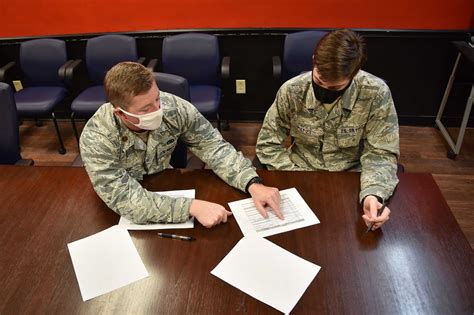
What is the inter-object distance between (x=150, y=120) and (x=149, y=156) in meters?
0.19

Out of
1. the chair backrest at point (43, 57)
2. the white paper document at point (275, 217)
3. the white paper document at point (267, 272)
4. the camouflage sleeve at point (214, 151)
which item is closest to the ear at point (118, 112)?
the camouflage sleeve at point (214, 151)

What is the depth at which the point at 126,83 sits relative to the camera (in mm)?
1206

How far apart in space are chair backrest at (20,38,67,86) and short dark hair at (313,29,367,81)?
2.32m

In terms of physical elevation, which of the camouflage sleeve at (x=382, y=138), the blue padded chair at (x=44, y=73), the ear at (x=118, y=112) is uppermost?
the ear at (x=118, y=112)

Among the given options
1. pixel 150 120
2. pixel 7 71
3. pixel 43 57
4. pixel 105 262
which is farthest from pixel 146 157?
pixel 7 71

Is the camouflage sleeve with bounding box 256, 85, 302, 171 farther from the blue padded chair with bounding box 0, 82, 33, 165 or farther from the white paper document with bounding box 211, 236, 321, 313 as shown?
the blue padded chair with bounding box 0, 82, 33, 165

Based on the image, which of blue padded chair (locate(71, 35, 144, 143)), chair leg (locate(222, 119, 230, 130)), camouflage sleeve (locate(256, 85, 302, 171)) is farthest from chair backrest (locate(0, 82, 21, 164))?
chair leg (locate(222, 119, 230, 130))

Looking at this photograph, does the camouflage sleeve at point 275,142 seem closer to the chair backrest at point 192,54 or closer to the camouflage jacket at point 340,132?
the camouflage jacket at point 340,132

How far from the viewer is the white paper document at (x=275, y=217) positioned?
1.21 meters

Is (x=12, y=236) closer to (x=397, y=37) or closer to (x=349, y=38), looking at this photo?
(x=349, y=38)

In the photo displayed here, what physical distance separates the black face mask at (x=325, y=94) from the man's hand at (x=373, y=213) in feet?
1.35

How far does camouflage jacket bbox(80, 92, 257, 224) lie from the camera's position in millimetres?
1243

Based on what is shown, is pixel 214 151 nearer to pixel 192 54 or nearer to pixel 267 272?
pixel 267 272

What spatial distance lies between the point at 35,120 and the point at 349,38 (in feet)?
10.2
